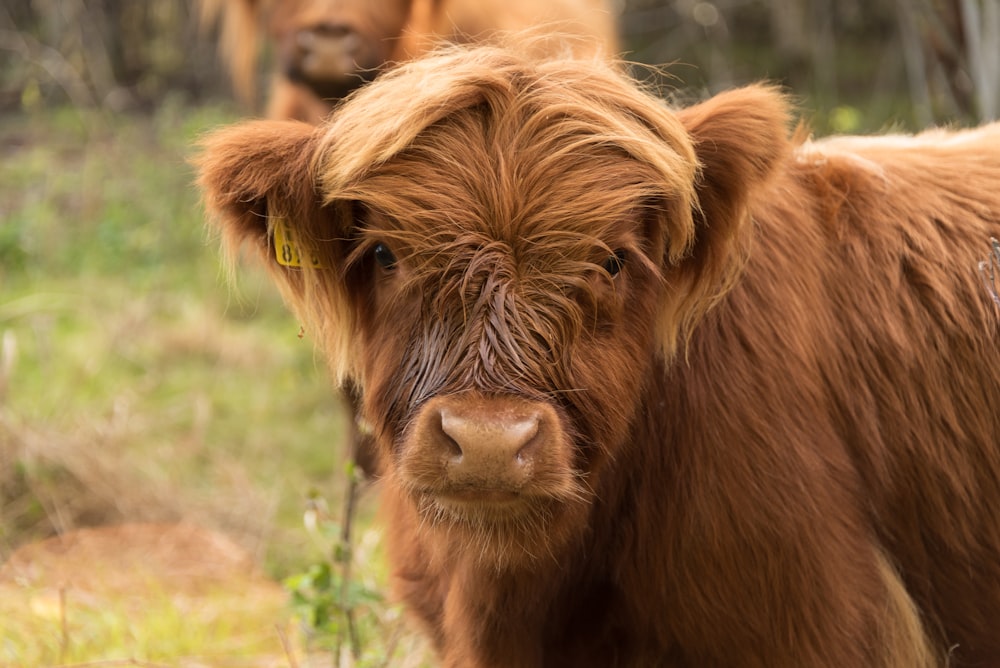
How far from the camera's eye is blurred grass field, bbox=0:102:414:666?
14.2ft

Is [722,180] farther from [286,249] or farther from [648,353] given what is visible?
[286,249]

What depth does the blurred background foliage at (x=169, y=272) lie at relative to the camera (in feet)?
16.8

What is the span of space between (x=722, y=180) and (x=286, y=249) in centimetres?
91

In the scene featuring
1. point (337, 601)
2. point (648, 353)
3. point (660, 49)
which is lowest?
point (337, 601)

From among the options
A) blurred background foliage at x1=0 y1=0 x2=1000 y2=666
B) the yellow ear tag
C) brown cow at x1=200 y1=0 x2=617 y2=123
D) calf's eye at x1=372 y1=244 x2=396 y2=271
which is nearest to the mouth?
calf's eye at x1=372 y1=244 x2=396 y2=271

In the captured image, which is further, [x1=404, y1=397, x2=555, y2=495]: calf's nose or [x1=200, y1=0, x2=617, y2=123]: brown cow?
[x1=200, y1=0, x2=617, y2=123]: brown cow

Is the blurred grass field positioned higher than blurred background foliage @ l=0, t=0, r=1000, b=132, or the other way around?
blurred background foliage @ l=0, t=0, r=1000, b=132

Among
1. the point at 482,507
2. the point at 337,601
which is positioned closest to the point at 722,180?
the point at 482,507

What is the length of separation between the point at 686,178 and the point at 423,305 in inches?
22.4

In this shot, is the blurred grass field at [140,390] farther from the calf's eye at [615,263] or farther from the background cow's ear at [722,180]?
the background cow's ear at [722,180]

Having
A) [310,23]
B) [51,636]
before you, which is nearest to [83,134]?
[310,23]

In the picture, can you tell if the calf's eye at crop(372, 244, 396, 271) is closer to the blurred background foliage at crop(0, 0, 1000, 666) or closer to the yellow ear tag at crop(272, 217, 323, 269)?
the yellow ear tag at crop(272, 217, 323, 269)

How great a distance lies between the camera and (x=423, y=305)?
2246mm

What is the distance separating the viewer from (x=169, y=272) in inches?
341
